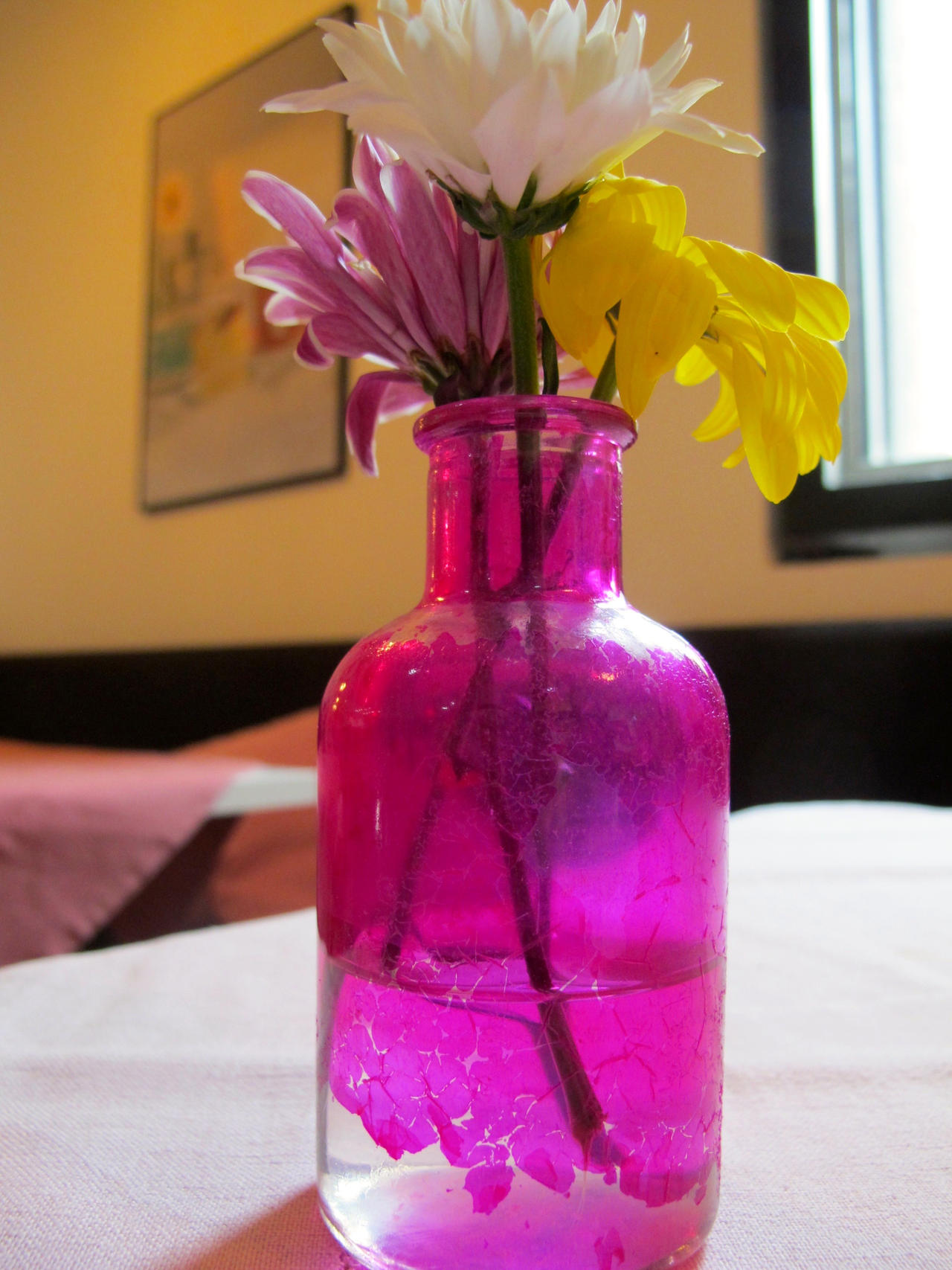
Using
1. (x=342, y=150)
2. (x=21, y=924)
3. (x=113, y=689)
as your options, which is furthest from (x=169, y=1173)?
(x=113, y=689)

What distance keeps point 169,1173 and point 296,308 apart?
0.24m

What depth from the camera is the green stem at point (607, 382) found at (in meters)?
0.22

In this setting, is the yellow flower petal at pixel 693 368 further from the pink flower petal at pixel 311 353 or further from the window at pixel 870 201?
the window at pixel 870 201

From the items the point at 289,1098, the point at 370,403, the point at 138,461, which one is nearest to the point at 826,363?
the point at 370,403

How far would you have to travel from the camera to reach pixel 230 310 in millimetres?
1697

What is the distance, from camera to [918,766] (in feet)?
3.04

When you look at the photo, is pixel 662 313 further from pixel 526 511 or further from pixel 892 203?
pixel 892 203

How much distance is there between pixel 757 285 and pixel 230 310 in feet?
5.44

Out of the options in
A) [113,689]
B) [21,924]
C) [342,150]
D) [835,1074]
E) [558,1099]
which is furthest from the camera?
[113,689]

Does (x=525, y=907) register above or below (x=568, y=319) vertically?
below

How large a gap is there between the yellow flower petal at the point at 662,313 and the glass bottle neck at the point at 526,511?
0.07 ft

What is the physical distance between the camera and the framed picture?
4.98 ft

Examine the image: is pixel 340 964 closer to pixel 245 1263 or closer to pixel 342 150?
pixel 245 1263

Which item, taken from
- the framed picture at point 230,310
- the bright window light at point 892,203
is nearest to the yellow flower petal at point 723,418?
the bright window light at point 892,203
